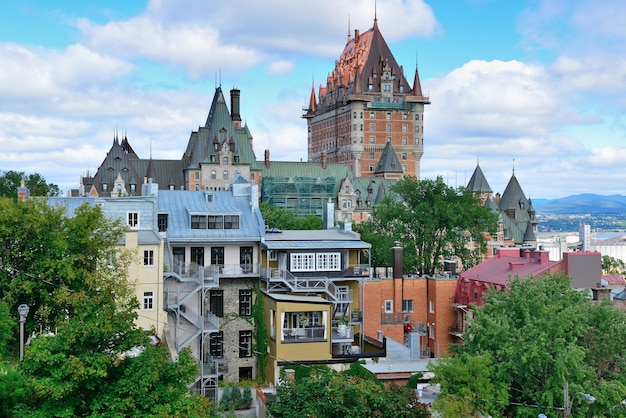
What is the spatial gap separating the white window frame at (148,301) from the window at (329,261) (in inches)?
394

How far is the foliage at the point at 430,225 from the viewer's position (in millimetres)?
69000

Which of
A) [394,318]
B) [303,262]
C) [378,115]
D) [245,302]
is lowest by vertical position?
[394,318]

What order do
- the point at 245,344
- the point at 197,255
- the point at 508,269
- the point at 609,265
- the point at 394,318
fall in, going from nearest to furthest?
the point at 245,344 < the point at 197,255 < the point at 394,318 < the point at 508,269 < the point at 609,265

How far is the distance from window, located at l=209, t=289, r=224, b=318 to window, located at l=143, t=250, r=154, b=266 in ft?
15.7

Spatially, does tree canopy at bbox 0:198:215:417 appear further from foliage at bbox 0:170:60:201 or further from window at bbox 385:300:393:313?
foliage at bbox 0:170:60:201

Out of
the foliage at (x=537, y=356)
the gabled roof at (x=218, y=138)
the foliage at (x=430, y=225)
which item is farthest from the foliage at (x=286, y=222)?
the foliage at (x=537, y=356)

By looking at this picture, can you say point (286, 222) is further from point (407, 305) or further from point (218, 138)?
point (218, 138)

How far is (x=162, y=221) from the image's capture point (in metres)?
48.6

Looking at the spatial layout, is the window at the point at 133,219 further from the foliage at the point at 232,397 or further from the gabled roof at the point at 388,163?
the gabled roof at the point at 388,163

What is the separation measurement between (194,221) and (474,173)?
4458 inches

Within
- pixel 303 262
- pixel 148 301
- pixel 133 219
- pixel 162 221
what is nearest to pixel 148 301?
pixel 148 301

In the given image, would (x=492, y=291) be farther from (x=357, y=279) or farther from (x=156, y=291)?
(x=156, y=291)

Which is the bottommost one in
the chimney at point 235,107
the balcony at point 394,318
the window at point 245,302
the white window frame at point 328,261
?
the balcony at point 394,318

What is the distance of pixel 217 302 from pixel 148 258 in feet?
18.2
